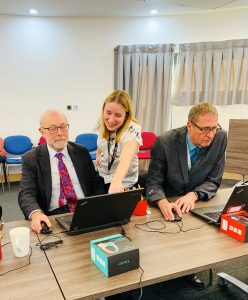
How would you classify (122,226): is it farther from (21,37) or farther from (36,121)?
(21,37)

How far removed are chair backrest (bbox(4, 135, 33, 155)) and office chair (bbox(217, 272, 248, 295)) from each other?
12.7 ft

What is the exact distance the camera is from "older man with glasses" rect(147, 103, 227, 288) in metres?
1.90

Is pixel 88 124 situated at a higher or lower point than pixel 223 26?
lower

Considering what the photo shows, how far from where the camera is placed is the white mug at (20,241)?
119cm

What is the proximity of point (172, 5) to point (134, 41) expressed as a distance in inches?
43.2

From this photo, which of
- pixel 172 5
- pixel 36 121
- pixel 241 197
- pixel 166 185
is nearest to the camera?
pixel 241 197

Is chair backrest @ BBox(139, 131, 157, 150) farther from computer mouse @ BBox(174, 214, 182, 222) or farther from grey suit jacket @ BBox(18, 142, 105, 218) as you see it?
computer mouse @ BBox(174, 214, 182, 222)

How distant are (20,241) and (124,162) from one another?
30.7 inches

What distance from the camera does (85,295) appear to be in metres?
0.96

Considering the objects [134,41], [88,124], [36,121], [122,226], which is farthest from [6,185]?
[122,226]

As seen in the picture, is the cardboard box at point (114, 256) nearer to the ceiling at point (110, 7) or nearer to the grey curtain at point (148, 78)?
the ceiling at point (110, 7)

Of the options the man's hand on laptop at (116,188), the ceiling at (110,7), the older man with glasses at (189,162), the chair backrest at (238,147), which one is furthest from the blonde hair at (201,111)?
the ceiling at (110,7)

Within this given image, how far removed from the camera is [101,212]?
1348 mm

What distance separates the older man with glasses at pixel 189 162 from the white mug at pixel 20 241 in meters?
0.89
